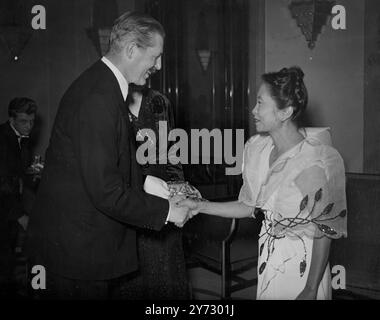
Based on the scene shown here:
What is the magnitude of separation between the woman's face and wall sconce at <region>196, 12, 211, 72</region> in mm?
325

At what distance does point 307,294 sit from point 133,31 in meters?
0.97

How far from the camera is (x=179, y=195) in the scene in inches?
63.6

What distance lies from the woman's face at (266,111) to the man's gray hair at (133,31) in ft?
1.26

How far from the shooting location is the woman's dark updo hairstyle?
4.65 ft

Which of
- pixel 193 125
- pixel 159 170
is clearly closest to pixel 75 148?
pixel 159 170

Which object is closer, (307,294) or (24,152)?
(307,294)

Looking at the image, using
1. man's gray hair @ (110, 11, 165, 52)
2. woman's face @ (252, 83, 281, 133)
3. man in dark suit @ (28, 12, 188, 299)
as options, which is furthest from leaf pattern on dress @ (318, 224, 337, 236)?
man's gray hair @ (110, 11, 165, 52)

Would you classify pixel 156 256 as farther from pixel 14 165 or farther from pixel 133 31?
pixel 133 31

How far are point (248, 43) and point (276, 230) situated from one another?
68 centimetres

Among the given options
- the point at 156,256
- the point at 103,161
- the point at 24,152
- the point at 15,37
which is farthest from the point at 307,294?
the point at 15,37

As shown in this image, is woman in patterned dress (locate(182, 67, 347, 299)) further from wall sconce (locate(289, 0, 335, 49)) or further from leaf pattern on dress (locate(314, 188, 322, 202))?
wall sconce (locate(289, 0, 335, 49))

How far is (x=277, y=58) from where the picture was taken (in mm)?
1646

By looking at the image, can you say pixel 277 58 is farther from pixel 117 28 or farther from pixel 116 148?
pixel 116 148
